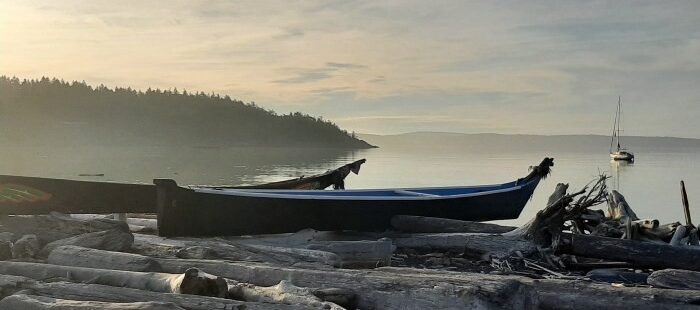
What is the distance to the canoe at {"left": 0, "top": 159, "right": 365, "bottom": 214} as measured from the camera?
9273 millimetres

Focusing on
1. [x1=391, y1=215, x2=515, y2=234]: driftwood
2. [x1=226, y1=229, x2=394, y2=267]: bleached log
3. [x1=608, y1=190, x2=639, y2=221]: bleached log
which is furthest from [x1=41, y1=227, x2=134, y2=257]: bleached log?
[x1=608, y1=190, x2=639, y2=221]: bleached log

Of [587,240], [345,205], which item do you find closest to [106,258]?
[345,205]

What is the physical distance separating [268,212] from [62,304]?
600cm

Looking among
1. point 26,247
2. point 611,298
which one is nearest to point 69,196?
point 26,247

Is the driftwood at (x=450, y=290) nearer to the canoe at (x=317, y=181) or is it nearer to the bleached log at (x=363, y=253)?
the bleached log at (x=363, y=253)

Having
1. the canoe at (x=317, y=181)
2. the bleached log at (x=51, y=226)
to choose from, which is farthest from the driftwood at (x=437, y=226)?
the bleached log at (x=51, y=226)

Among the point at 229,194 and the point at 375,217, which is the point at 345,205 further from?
the point at 229,194

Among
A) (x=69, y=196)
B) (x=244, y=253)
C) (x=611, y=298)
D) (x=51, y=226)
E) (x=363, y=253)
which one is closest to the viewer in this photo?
(x=611, y=298)

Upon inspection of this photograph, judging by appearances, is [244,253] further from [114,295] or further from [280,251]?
[114,295]

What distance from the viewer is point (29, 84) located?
144m

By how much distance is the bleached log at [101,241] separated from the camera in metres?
7.25

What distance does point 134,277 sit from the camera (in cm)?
558

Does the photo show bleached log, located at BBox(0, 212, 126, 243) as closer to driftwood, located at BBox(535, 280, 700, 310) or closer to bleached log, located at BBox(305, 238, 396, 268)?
bleached log, located at BBox(305, 238, 396, 268)

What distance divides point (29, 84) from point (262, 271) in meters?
157
